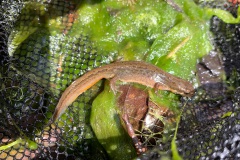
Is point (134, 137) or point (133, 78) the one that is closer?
point (134, 137)

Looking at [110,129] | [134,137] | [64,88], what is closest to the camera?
[134,137]

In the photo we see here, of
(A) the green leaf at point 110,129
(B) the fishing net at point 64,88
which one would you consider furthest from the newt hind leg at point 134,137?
(B) the fishing net at point 64,88

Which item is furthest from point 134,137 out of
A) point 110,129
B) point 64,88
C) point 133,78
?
point 64,88

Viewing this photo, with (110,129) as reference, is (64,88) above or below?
above

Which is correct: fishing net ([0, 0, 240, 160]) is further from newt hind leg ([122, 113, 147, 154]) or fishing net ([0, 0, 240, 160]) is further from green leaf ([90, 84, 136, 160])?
newt hind leg ([122, 113, 147, 154])

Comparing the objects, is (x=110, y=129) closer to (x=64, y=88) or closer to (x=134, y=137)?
(x=134, y=137)

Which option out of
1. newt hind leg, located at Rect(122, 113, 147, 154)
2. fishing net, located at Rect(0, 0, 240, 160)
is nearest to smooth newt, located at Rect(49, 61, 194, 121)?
fishing net, located at Rect(0, 0, 240, 160)
